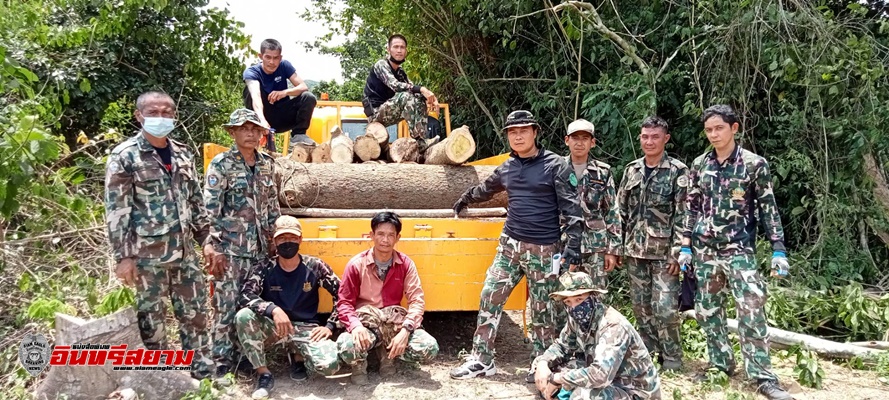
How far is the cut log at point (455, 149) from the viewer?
4.93 meters

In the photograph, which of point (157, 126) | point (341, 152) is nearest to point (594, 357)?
point (157, 126)

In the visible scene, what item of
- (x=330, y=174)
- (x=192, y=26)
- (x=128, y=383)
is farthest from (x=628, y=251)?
(x=192, y=26)

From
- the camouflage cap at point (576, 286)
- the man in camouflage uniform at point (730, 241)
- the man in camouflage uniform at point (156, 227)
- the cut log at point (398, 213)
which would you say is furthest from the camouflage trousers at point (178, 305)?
the man in camouflage uniform at point (730, 241)

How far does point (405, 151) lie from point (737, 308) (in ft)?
9.28

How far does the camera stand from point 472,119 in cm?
944

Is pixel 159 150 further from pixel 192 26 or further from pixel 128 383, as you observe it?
pixel 192 26

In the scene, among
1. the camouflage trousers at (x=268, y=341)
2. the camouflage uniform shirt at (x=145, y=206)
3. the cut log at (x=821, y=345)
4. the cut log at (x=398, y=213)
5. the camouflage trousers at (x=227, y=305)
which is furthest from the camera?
the cut log at (x=398, y=213)

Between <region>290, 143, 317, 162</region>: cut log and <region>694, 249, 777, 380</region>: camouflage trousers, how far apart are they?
3.17m

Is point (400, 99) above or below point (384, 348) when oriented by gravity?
above

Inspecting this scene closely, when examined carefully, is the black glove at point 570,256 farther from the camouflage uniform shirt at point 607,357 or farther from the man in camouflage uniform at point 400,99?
the man in camouflage uniform at point 400,99

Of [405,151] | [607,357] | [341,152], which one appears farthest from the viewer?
[405,151]

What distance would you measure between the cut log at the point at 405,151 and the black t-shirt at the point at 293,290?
62.5 inches

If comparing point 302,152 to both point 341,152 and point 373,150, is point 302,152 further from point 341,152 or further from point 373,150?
point 373,150

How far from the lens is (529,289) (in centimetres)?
403
